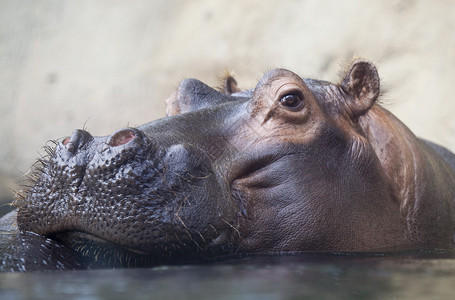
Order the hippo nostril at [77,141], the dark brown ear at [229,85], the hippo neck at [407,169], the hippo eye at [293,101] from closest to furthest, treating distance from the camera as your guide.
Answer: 1. the hippo nostril at [77,141]
2. the hippo eye at [293,101]
3. the hippo neck at [407,169]
4. the dark brown ear at [229,85]

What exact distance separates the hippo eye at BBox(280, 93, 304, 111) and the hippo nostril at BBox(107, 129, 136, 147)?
90 centimetres

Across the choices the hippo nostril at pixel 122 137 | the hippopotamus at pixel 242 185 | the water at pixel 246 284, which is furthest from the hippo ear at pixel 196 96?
the water at pixel 246 284

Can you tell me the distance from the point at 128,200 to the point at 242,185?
62cm

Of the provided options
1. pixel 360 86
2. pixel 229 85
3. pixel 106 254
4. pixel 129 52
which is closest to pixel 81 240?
pixel 106 254

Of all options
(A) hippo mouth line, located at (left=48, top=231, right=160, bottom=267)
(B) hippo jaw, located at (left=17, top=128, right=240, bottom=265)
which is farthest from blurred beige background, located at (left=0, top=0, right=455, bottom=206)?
(A) hippo mouth line, located at (left=48, top=231, right=160, bottom=267)

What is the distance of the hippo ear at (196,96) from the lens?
3.45 metres

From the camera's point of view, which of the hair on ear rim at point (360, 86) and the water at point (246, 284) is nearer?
the water at point (246, 284)

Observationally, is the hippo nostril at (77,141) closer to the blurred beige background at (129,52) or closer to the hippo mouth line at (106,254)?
the hippo mouth line at (106,254)

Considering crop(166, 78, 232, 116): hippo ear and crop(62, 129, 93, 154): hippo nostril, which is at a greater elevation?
crop(166, 78, 232, 116): hippo ear

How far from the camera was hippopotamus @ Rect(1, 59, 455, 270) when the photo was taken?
2451mm

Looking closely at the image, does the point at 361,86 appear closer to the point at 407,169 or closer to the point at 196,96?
the point at 407,169

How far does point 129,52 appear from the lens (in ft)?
30.5

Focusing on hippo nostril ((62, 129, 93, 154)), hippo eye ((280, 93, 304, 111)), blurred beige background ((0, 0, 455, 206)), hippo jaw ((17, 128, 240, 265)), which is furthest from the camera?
blurred beige background ((0, 0, 455, 206))

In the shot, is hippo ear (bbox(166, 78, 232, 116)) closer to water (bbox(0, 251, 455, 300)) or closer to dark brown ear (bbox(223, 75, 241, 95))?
dark brown ear (bbox(223, 75, 241, 95))
